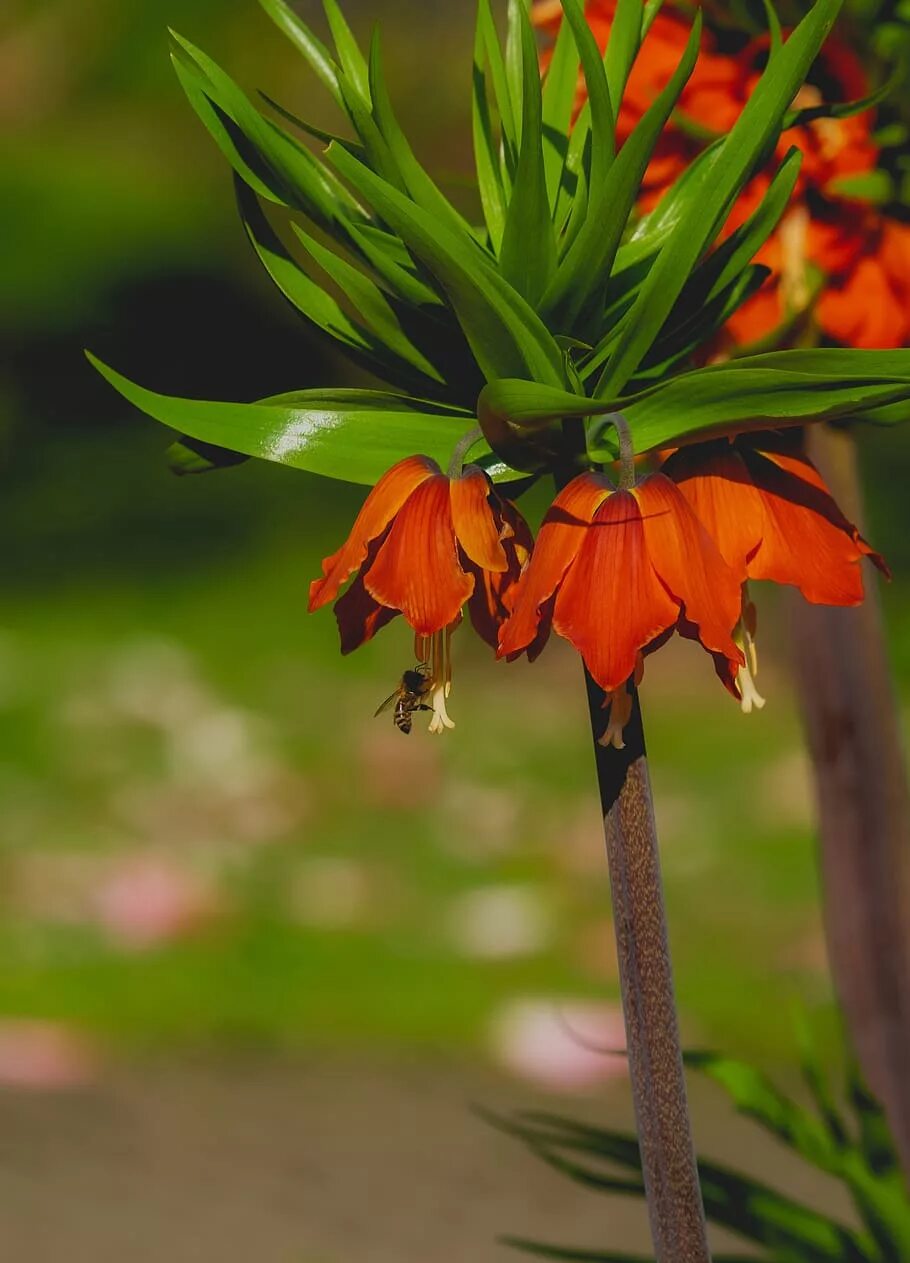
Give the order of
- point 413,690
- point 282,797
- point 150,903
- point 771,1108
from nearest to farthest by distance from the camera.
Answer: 1. point 413,690
2. point 771,1108
3. point 150,903
4. point 282,797

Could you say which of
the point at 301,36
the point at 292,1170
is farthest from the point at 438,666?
the point at 292,1170

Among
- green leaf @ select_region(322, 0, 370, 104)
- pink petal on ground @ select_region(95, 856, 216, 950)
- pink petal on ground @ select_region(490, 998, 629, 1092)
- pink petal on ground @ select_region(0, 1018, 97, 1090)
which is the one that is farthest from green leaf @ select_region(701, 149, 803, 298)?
pink petal on ground @ select_region(95, 856, 216, 950)

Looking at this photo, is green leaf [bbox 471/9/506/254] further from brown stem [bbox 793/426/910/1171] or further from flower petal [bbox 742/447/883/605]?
brown stem [bbox 793/426/910/1171]

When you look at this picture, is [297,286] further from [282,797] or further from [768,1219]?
[282,797]

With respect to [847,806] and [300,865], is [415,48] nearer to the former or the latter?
[300,865]

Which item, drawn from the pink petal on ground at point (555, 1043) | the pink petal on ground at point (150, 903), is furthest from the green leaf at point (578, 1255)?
the pink petal on ground at point (150, 903)

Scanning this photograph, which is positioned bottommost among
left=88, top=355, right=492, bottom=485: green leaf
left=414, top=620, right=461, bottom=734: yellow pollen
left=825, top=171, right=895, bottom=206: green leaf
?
left=414, top=620, right=461, bottom=734: yellow pollen

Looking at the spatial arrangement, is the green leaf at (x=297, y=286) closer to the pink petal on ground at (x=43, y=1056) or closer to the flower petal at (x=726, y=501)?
the flower petal at (x=726, y=501)
